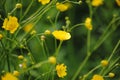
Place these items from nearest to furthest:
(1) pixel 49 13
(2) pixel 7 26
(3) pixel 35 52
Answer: (2) pixel 7 26
(3) pixel 35 52
(1) pixel 49 13

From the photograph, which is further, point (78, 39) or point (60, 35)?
point (78, 39)

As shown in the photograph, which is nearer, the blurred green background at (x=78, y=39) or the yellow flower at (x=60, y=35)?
the yellow flower at (x=60, y=35)

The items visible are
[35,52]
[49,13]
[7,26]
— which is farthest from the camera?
[49,13]

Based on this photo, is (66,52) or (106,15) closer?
(66,52)

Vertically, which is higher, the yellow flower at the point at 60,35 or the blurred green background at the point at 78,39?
the yellow flower at the point at 60,35

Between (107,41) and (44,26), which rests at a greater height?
(44,26)

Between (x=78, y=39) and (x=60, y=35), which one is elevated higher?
(x=60, y=35)

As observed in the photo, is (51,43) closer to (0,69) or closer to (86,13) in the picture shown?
(86,13)

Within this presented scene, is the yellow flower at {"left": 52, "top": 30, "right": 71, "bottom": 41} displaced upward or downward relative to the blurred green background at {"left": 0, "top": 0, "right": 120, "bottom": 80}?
upward

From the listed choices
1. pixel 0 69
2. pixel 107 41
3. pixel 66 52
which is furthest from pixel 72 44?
pixel 0 69

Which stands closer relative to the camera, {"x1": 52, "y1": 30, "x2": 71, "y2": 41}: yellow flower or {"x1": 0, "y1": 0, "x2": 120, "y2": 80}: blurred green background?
{"x1": 52, "y1": 30, "x2": 71, "y2": 41}: yellow flower

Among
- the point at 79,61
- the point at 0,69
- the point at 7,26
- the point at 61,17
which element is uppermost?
the point at 7,26
